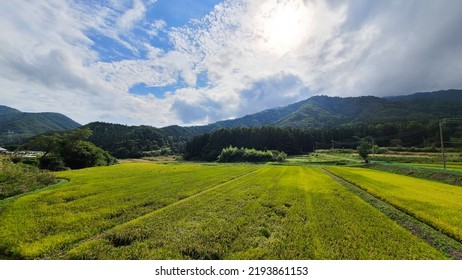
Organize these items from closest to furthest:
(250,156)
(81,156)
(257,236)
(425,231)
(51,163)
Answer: (257,236), (425,231), (51,163), (81,156), (250,156)

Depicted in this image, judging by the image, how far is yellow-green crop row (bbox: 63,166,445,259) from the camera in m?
11.5

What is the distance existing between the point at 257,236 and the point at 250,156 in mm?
110140

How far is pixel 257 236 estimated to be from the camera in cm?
1359

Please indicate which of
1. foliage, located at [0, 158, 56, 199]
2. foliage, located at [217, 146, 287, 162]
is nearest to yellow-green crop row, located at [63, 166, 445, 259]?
foliage, located at [0, 158, 56, 199]

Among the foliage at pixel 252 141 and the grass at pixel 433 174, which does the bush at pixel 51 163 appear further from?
the foliage at pixel 252 141

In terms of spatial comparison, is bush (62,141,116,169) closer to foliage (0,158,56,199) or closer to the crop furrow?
foliage (0,158,56,199)

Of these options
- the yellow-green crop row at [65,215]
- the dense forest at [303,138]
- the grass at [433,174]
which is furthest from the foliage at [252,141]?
the yellow-green crop row at [65,215]

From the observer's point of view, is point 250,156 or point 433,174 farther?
point 250,156

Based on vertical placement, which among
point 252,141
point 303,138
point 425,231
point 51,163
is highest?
point 303,138

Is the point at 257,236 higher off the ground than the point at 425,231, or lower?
higher

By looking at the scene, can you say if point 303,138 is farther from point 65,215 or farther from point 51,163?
point 65,215

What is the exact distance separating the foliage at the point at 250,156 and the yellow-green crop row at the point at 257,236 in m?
99.1

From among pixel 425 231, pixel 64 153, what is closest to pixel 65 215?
pixel 425 231
